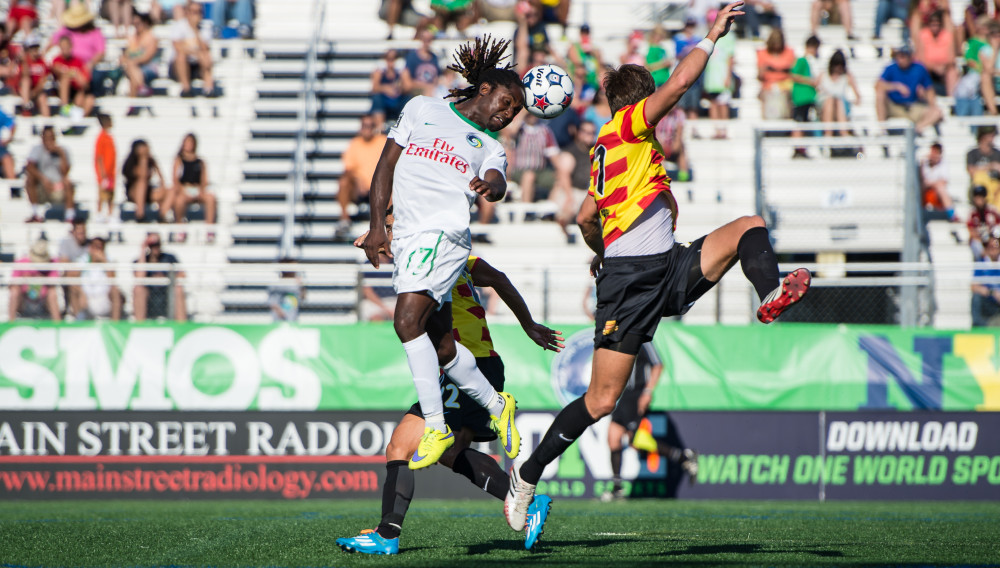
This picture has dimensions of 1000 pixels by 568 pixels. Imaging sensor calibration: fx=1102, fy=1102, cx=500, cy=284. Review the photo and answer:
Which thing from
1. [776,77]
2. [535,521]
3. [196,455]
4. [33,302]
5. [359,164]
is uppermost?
[776,77]

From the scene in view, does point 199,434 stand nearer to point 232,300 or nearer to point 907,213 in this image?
point 232,300

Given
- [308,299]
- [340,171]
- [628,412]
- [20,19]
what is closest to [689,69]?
[628,412]

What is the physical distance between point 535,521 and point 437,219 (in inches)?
69.8

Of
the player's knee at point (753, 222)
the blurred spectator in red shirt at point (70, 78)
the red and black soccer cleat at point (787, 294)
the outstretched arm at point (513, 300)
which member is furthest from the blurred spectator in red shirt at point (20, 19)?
the red and black soccer cleat at point (787, 294)

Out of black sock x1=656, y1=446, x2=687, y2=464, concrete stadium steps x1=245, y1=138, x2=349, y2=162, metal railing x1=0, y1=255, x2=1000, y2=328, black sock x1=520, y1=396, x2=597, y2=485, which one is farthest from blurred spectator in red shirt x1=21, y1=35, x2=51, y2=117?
black sock x1=520, y1=396, x2=597, y2=485

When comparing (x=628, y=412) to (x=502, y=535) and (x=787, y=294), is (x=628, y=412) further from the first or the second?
(x=787, y=294)

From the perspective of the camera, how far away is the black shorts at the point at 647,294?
20.3ft

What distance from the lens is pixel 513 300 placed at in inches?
268

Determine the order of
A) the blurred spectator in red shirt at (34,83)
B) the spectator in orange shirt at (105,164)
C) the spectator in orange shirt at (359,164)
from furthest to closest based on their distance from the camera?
the blurred spectator in red shirt at (34,83), the spectator in orange shirt at (105,164), the spectator in orange shirt at (359,164)

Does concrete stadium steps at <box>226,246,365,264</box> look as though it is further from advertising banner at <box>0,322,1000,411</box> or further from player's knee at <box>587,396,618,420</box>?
player's knee at <box>587,396,618,420</box>

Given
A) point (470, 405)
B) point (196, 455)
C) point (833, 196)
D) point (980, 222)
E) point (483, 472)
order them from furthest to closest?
point (833, 196) → point (980, 222) → point (196, 455) → point (470, 405) → point (483, 472)

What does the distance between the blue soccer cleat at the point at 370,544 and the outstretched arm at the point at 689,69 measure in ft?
9.18

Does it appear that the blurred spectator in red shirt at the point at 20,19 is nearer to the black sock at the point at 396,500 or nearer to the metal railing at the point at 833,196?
the metal railing at the point at 833,196

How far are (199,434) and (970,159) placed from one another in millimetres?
10882
